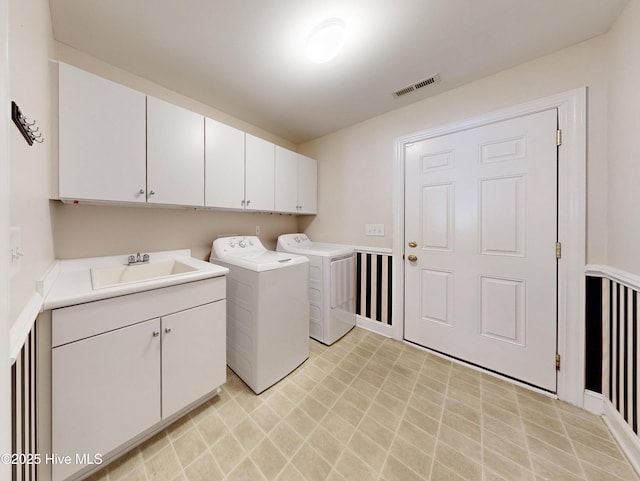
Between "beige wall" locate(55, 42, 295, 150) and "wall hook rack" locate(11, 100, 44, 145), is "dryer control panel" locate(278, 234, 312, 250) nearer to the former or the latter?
"beige wall" locate(55, 42, 295, 150)

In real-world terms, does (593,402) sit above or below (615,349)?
below

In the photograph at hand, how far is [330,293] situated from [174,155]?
166cm

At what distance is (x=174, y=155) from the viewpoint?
159cm

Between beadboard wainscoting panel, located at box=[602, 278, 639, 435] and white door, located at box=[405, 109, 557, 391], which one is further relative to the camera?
white door, located at box=[405, 109, 557, 391]

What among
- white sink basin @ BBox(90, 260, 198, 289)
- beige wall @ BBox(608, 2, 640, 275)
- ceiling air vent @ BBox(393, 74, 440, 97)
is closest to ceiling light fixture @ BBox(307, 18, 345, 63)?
ceiling air vent @ BBox(393, 74, 440, 97)

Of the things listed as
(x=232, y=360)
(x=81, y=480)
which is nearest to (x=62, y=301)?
(x=81, y=480)

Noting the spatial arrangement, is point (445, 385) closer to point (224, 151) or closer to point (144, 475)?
point (144, 475)

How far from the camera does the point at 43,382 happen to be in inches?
35.8

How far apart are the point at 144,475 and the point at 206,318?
0.71 m

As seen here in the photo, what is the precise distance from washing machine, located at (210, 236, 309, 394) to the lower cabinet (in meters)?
0.25

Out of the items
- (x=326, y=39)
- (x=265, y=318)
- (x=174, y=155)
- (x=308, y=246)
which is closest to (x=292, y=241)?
(x=308, y=246)

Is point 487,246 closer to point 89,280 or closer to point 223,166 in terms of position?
point 223,166

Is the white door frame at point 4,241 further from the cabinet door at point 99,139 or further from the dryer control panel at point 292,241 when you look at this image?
the dryer control panel at point 292,241

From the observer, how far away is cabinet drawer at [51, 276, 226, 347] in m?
0.94
